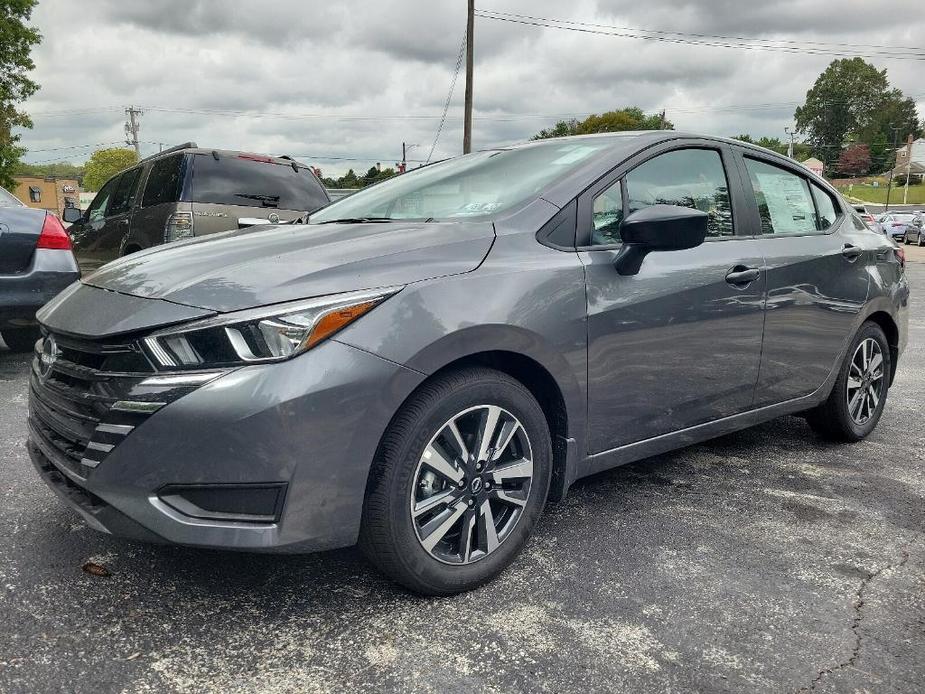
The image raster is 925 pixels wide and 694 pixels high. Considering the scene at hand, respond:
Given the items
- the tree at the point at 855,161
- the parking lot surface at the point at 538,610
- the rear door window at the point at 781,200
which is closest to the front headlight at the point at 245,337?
the parking lot surface at the point at 538,610

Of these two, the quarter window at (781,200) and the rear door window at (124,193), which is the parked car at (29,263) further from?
the quarter window at (781,200)

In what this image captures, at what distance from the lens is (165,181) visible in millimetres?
7164

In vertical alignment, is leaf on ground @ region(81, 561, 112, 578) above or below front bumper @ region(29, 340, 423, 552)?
below

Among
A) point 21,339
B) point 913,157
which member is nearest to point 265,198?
point 21,339

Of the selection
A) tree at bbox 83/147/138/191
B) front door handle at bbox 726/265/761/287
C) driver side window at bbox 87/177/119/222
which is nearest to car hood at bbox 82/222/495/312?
front door handle at bbox 726/265/761/287

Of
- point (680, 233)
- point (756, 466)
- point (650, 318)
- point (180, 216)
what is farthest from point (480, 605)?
point (180, 216)

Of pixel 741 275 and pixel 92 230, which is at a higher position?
pixel 741 275

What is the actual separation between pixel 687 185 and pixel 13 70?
37376 millimetres

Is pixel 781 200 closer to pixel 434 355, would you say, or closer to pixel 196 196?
pixel 434 355

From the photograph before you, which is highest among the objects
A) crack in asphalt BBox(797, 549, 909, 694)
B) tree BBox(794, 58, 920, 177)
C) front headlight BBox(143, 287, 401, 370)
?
tree BBox(794, 58, 920, 177)

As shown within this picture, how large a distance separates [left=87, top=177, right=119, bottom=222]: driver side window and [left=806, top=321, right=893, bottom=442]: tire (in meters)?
7.28

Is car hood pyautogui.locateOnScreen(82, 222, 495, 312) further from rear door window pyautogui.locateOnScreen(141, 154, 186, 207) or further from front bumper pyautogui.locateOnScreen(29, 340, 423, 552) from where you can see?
rear door window pyautogui.locateOnScreen(141, 154, 186, 207)

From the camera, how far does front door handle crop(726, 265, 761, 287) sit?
128 inches

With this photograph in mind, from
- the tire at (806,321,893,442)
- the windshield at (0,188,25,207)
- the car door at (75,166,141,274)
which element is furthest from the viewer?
the car door at (75,166,141,274)
